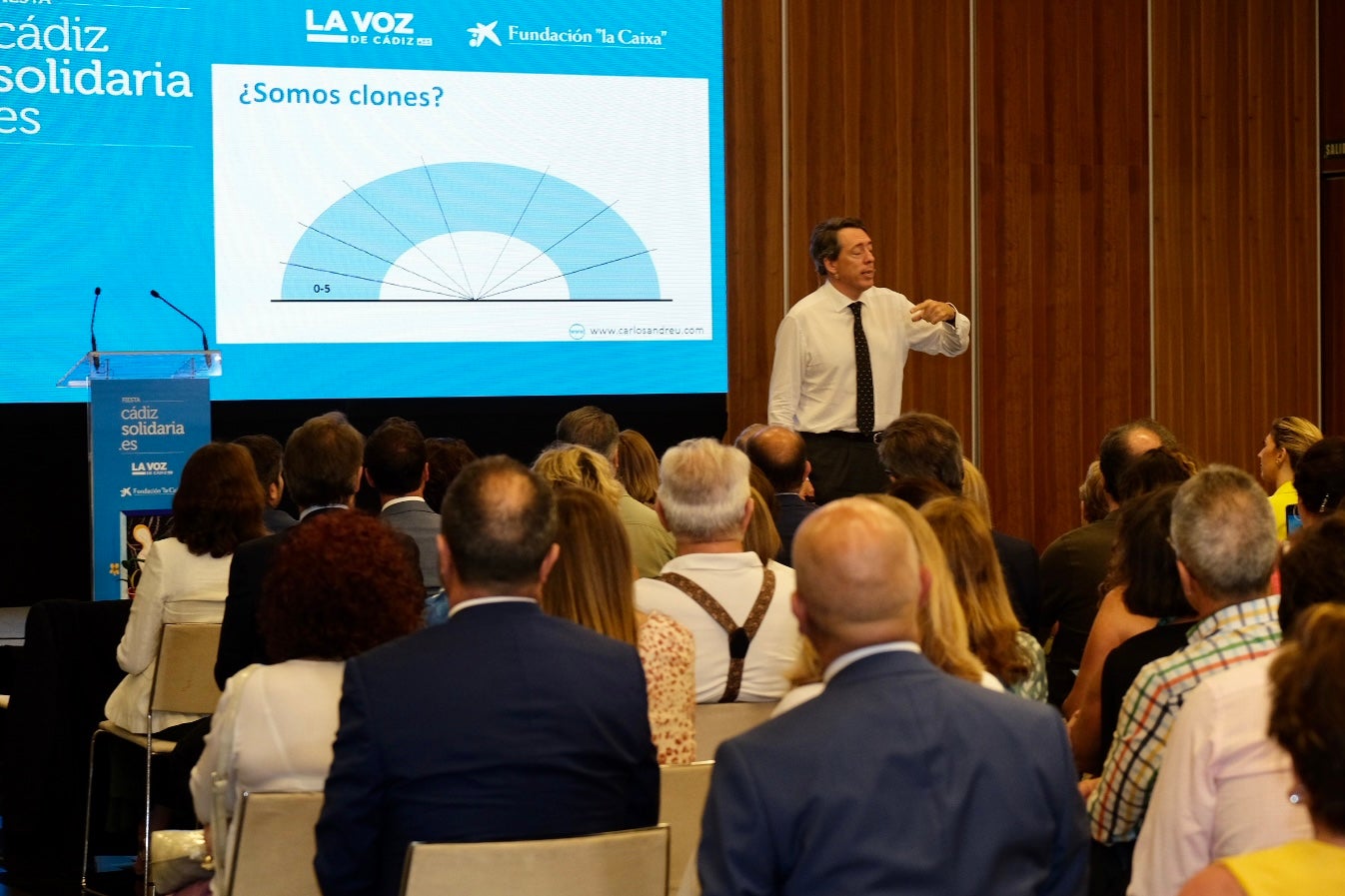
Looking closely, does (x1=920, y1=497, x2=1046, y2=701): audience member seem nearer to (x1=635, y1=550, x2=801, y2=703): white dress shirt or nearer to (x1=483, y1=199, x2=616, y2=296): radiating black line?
(x1=635, y1=550, x2=801, y2=703): white dress shirt

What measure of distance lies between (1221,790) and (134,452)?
→ 542cm

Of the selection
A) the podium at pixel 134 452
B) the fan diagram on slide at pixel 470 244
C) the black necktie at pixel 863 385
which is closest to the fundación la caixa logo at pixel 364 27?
the fan diagram on slide at pixel 470 244

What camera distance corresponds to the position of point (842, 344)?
675 centimetres

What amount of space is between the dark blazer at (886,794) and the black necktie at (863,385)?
4.94 metres

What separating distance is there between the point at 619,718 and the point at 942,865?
0.65 meters

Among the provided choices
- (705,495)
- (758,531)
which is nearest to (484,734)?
(705,495)

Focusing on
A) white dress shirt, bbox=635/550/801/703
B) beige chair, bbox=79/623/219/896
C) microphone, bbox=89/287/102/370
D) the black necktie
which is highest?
microphone, bbox=89/287/102/370

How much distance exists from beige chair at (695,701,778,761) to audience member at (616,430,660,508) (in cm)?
209

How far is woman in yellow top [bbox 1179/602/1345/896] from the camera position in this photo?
1446 millimetres

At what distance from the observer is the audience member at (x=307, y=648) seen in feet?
8.39

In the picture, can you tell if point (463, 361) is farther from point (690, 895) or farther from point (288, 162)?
point (690, 895)

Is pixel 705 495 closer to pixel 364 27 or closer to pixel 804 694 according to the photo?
pixel 804 694

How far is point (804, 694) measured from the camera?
2.07 meters

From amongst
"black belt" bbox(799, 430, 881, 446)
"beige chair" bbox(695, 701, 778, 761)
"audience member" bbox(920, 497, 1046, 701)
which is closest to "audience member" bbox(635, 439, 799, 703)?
"beige chair" bbox(695, 701, 778, 761)
